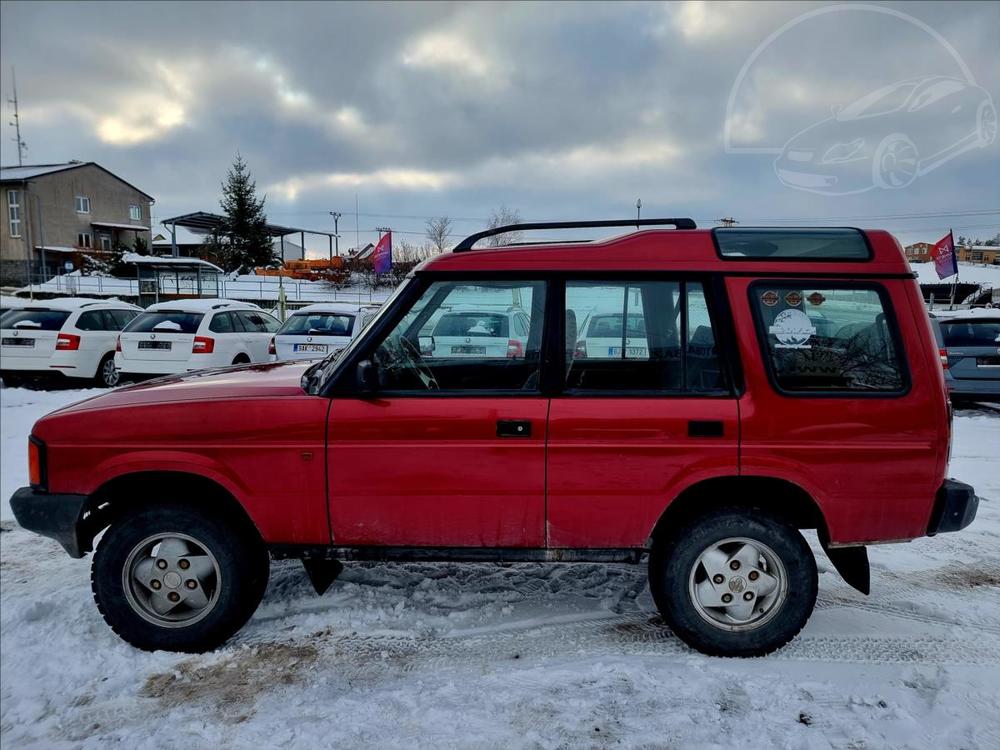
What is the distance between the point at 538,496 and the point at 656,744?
1.10 meters

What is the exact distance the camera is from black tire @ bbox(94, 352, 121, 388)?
11.3 metres

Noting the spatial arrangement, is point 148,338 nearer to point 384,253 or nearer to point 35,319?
point 35,319

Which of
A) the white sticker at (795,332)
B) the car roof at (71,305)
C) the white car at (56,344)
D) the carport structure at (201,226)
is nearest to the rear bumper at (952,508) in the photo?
the white sticker at (795,332)

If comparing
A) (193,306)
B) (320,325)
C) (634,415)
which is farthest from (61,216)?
(634,415)

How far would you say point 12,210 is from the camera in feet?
118

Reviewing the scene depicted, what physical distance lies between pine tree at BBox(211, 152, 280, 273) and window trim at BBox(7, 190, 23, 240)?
1041 centimetres

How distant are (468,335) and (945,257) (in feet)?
18.5

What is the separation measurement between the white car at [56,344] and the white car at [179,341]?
0.99m

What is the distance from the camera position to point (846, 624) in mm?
3340

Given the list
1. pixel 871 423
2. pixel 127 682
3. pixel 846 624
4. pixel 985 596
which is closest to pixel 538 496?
pixel 871 423

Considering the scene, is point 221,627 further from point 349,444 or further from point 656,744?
point 656,744

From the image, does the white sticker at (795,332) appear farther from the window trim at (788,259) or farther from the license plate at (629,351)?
the license plate at (629,351)

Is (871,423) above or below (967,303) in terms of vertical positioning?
below

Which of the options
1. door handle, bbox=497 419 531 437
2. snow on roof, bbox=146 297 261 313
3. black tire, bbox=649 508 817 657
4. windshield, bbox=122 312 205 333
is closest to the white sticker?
black tire, bbox=649 508 817 657
